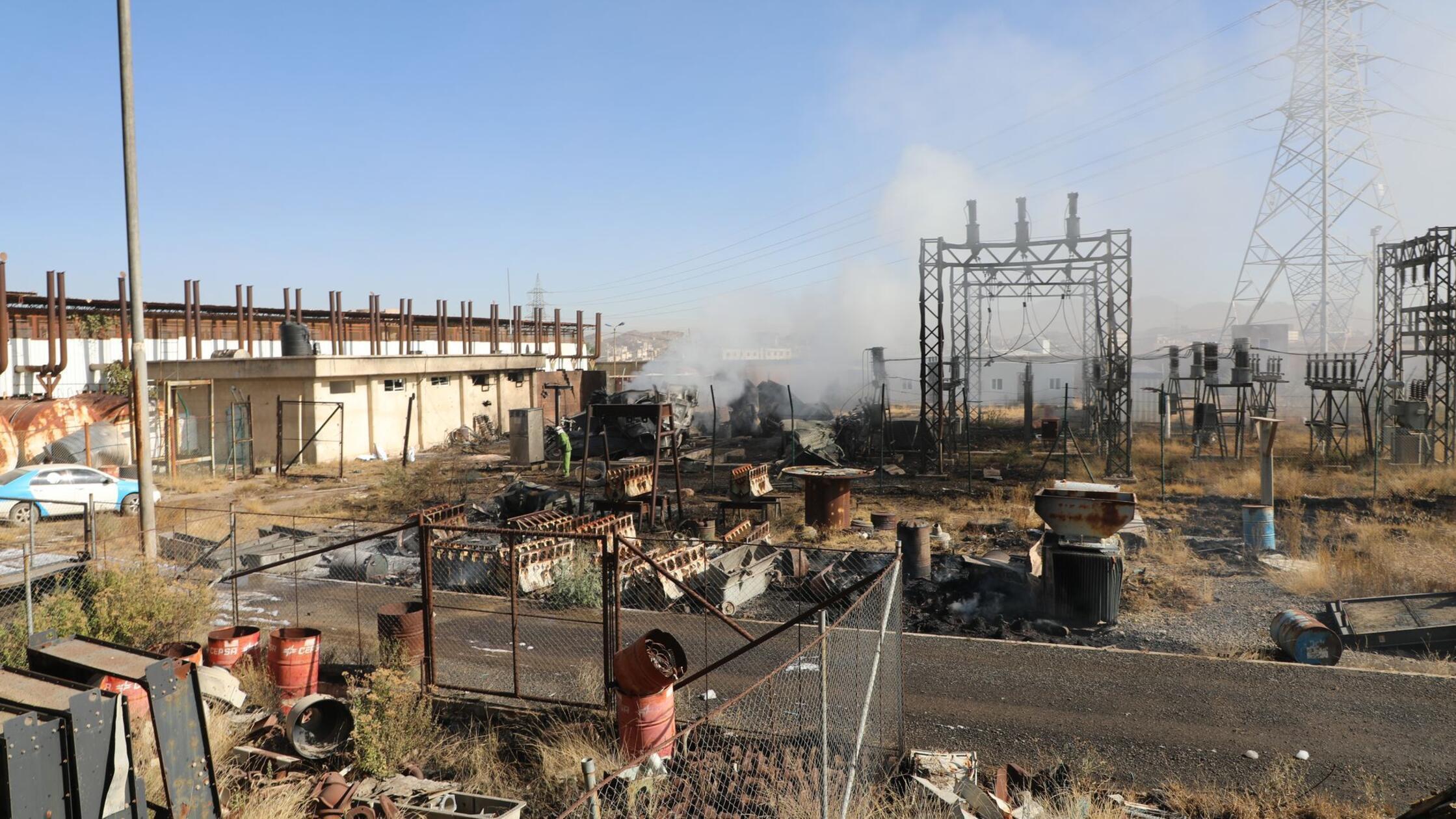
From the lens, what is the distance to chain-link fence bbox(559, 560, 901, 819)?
5.73 metres

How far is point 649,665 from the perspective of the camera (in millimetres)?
6613

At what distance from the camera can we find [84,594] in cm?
967

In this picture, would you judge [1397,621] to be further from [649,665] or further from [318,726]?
[318,726]

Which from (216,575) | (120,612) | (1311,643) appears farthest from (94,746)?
(1311,643)

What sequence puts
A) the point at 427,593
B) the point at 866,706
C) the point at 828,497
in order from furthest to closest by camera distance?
the point at 828,497 → the point at 427,593 → the point at 866,706

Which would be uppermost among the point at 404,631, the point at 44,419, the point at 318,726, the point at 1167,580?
the point at 44,419

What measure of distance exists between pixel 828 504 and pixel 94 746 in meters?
12.9

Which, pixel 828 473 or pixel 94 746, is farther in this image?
pixel 828 473

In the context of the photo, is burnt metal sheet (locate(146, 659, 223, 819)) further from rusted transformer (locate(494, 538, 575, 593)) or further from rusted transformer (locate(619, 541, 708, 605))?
rusted transformer (locate(494, 538, 575, 593))

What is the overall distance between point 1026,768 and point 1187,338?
470 feet

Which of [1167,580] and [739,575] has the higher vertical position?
[739,575]

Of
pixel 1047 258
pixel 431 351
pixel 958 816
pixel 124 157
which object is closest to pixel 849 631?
pixel 958 816

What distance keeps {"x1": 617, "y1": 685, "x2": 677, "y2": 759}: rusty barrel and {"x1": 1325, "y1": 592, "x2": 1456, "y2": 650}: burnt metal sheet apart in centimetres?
767

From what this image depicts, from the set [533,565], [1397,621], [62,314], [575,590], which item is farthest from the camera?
[62,314]
